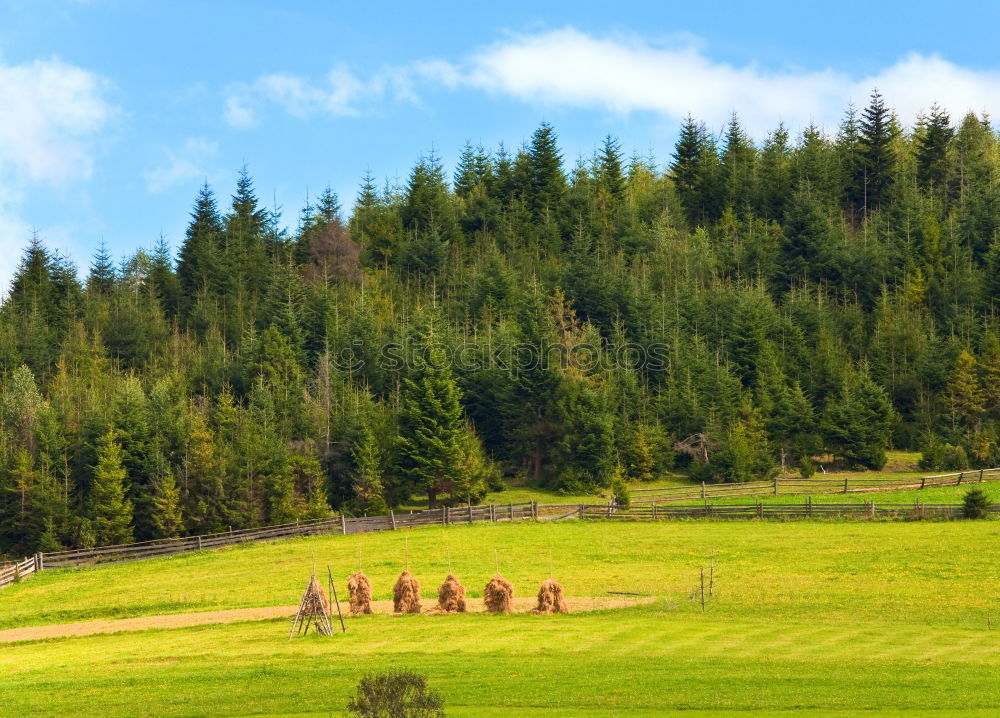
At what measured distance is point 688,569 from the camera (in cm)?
5066

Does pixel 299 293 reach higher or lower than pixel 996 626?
higher

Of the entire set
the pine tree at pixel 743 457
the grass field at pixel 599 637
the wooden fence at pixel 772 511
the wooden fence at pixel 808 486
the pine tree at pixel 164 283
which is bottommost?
the grass field at pixel 599 637

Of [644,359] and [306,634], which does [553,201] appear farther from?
[306,634]

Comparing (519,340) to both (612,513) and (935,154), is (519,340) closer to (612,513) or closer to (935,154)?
(612,513)

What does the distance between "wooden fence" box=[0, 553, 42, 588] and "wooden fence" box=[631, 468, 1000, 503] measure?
32.6m

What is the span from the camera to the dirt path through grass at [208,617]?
42125 millimetres

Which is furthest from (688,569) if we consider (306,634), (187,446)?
(187,446)

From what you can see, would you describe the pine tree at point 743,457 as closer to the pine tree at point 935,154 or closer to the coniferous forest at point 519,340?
the coniferous forest at point 519,340

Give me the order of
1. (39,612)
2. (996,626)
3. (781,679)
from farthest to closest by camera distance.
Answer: (39,612), (996,626), (781,679)

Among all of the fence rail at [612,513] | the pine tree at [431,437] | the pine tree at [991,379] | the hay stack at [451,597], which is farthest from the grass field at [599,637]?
the pine tree at [991,379]

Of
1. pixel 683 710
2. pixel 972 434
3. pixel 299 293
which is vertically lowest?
pixel 683 710

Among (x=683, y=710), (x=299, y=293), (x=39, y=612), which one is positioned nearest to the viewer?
(x=683, y=710)

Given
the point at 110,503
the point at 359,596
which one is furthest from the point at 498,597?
the point at 110,503

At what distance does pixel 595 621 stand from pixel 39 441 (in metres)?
52.1
